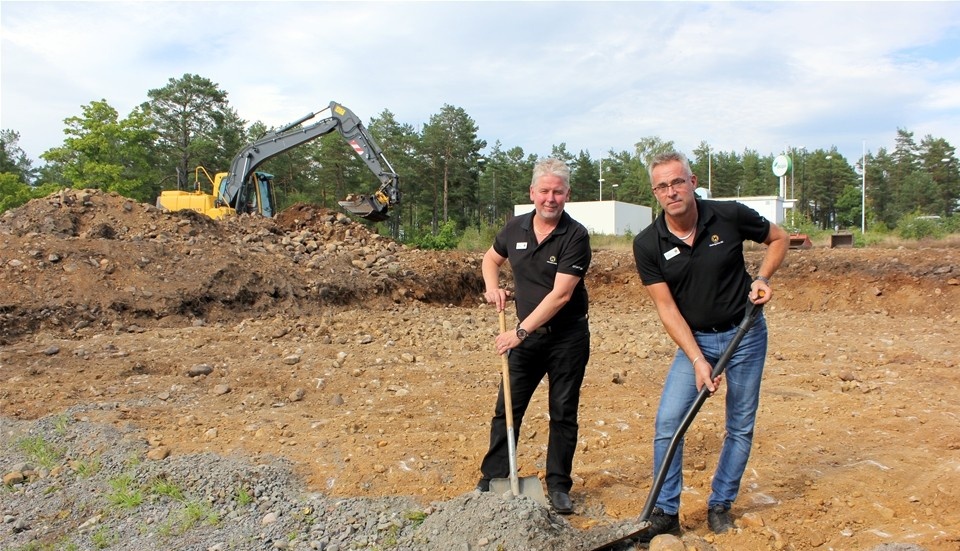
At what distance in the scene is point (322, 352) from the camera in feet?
26.4

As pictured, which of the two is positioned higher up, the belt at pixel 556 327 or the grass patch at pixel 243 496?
the belt at pixel 556 327

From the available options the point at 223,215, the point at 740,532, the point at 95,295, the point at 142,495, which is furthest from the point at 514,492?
the point at 223,215

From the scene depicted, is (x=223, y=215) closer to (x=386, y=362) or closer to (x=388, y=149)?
(x=386, y=362)

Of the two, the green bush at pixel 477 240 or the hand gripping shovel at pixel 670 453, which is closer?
the hand gripping shovel at pixel 670 453

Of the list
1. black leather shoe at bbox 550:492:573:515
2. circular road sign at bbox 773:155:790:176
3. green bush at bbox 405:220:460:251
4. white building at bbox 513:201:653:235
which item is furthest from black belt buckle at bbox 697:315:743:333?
circular road sign at bbox 773:155:790:176

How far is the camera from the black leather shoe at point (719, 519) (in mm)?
3320

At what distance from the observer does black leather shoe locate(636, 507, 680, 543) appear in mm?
3172

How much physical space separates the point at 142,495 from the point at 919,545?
4024 mm

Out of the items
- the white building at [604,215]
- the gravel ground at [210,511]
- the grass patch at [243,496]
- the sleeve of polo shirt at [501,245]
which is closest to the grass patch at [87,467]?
the gravel ground at [210,511]

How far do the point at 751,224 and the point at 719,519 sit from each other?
144cm

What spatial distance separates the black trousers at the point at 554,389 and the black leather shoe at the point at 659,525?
20.0 inches

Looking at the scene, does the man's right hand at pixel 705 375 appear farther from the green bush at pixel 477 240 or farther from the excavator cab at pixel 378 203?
the green bush at pixel 477 240

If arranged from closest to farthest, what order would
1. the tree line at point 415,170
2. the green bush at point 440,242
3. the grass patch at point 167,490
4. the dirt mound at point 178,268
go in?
the grass patch at point 167,490 → the dirt mound at point 178,268 → the green bush at point 440,242 → the tree line at point 415,170

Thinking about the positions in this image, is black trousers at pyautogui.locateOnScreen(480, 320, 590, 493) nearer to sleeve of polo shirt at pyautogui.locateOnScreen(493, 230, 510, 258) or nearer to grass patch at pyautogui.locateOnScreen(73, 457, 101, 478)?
sleeve of polo shirt at pyautogui.locateOnScreen(493, 230, 510, 258)
